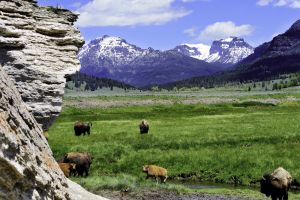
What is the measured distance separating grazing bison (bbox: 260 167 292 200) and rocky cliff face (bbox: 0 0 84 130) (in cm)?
1583

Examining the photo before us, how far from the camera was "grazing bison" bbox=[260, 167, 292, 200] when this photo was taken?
30750 mm

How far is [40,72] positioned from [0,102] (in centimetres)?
921

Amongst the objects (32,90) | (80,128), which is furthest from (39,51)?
(80,128)

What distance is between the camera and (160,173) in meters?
38.8

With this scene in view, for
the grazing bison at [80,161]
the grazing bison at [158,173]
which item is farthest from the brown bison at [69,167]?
the grazing bison at [158,173]

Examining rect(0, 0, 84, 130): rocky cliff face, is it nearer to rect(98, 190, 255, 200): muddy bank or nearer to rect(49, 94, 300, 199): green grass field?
rect(98, 190, 255, 200): muddy bank

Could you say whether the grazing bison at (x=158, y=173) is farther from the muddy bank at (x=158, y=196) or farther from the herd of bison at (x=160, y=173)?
the muddy bank at (x=158, y=196)

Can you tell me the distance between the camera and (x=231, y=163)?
140 feet

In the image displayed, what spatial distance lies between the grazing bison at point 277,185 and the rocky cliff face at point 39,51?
51.9 feet

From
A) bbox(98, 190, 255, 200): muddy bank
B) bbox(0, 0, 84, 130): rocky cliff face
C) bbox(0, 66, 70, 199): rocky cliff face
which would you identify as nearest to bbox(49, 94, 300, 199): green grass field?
bbox(98, 190, 255, 200): muddy bank

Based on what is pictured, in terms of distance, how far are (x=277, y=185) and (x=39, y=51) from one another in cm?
Result: 1803

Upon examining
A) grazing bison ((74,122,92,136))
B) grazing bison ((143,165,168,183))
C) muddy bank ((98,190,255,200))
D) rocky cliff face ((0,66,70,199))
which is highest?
rocky cliff face ((0,66,70,199))

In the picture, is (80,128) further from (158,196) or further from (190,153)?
(158,196)

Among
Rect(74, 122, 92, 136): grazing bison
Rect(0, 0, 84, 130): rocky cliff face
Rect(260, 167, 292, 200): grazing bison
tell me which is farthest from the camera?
Rect(74, 122, 92, 136): grazing bison
